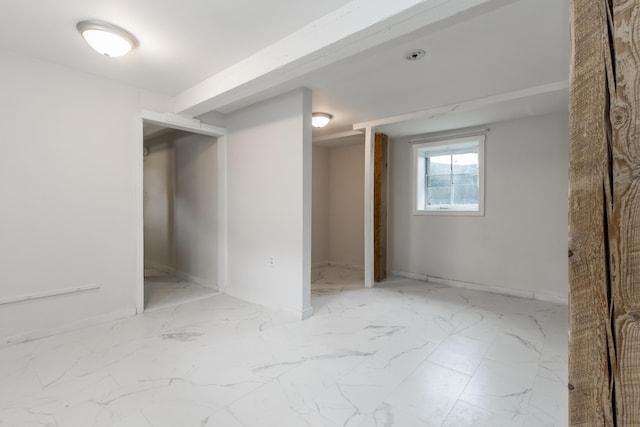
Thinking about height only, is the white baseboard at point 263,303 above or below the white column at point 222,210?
below

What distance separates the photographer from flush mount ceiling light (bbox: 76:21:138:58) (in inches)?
78.5

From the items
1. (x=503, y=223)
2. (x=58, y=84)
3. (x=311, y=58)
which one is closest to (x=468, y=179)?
(x=503, y=223)

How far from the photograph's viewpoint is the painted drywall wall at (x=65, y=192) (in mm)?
2418

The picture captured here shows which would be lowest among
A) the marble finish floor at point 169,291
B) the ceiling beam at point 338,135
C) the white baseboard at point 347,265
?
the marble finish floor at point 169,291

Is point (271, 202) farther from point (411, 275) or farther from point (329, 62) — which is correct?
point (411, 275)

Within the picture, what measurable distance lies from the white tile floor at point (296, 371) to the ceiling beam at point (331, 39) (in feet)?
7.10

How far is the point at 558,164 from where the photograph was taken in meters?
3.53

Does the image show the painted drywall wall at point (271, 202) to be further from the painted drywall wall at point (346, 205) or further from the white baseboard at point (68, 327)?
the painted drywall wall at point (346, 205)

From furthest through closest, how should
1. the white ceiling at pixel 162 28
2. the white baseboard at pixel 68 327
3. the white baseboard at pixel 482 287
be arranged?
the white baseboard at pixel 482 287 → the white baseboard at pixel 68 327 → the white ceiling at pixel 162 28

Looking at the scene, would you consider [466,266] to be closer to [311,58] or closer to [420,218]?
[420,218]

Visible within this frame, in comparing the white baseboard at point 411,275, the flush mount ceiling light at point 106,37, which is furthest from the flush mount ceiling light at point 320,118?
the white baseboard at point 411,275

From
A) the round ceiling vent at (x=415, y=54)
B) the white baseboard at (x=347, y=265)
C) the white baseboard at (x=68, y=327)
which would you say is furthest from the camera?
the white baseboard at (x=347, y=265)

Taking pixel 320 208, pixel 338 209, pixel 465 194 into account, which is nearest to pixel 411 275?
pixel 465 194

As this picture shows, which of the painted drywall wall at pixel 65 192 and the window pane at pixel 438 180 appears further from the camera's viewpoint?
the window pane at pixel 438 180
